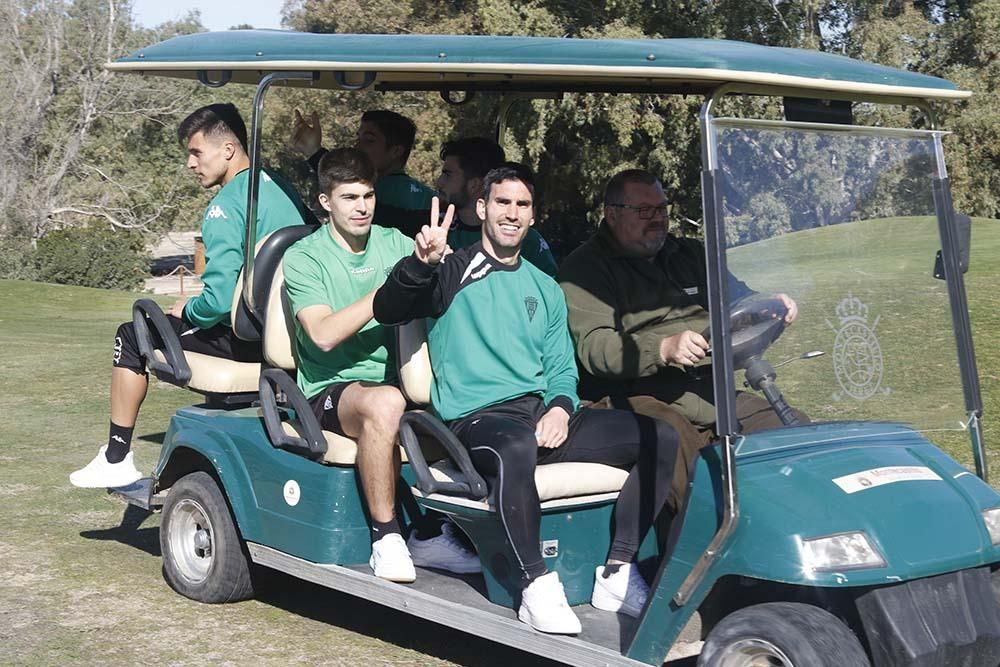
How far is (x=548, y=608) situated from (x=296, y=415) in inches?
52.2

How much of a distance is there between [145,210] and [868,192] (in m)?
35.7

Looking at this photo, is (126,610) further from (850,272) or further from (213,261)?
(850,272)

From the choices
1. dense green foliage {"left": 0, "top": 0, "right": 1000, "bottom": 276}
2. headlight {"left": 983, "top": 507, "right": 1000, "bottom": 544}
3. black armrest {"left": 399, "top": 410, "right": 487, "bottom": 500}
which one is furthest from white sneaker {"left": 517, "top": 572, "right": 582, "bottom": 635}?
dense green foliage {"left": 0, "top": 0, "right": 1000, "bottom": 276}

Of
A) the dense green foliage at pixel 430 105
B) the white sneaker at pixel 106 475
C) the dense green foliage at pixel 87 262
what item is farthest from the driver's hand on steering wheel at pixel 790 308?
the dense green foliage at pixel 87 262

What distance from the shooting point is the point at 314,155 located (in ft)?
19.3

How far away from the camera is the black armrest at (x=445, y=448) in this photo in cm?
411

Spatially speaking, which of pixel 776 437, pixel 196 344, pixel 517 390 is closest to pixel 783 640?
pixel 776 437

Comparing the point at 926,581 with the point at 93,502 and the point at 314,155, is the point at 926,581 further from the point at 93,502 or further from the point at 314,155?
the point at 93,502

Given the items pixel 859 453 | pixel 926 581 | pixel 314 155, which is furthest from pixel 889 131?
pixel 314 155

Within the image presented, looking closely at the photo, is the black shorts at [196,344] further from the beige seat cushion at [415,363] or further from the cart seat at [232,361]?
the beige seat cushion at [415,363]

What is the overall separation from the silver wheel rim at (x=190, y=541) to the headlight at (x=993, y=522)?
2.78 metres

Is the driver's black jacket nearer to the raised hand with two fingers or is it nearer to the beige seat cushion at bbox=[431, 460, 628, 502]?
the beige seat cushion at bbox=[431, 460, 628, 502]

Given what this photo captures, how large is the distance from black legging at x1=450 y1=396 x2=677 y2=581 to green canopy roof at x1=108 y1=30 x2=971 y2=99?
102cm

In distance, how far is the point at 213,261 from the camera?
5371 mm
